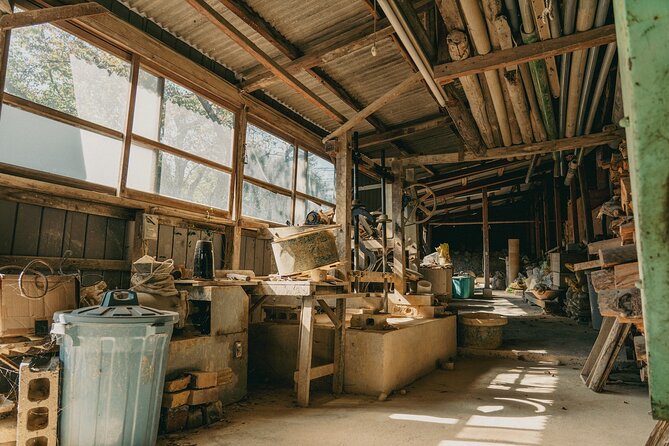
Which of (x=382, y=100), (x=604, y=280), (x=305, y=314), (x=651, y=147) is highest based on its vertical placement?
(x=382, y=100)

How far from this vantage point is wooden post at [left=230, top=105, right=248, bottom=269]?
600 centimetres

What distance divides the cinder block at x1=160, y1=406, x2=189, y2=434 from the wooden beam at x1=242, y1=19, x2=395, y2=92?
4.32 metres

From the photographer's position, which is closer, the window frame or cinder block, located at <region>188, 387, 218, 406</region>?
cinder block, located at <region>188, 387, 218, 406</region>

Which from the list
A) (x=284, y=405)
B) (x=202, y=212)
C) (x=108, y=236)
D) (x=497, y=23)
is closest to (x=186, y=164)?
(x=202, y=212)

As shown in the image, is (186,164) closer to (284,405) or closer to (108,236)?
(108,236)

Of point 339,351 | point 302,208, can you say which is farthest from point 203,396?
point 302,208

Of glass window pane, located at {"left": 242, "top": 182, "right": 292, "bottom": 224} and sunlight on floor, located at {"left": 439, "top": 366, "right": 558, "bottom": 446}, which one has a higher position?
glass window pane, located at {"left": 242, "top": 182, "right": 292, "bottom": 224}

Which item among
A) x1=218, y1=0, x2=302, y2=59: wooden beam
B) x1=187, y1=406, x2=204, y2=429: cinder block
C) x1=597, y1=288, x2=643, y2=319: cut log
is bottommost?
x1=187, y1=406, x2=204, y2=429: cinder block

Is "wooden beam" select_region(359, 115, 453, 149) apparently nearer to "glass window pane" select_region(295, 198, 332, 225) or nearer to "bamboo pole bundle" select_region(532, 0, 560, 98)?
"glass window pane" select_region(295, 198, 332, 225)

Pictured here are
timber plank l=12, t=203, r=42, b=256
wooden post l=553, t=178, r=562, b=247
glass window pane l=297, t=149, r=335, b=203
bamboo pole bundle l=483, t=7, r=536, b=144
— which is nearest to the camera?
bamboo pole bundle l=483, t=7, r=536, b=144

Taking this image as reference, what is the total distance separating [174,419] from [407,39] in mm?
3821

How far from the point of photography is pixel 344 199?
19.5 feet

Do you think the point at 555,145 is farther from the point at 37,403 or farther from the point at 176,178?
the point at 37,403

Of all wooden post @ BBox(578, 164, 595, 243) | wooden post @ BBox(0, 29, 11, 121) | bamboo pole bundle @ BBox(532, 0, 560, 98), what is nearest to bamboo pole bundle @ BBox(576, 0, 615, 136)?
bamboo pole bundle @ BBox(532, 0, 560, 98)
